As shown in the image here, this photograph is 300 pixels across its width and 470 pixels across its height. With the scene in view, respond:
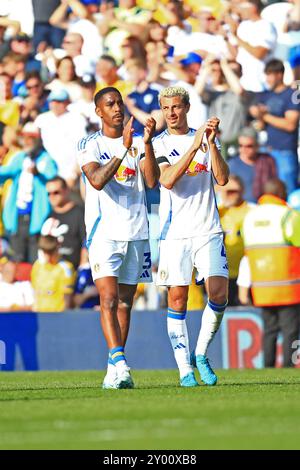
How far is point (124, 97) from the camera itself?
1928 cm

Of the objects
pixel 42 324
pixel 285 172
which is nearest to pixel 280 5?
pixel 285 172

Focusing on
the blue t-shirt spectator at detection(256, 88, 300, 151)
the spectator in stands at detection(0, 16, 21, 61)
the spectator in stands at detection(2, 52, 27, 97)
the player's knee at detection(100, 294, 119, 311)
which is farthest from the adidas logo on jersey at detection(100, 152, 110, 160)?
the spectator in stands at detection(0, 16, 21, 61)

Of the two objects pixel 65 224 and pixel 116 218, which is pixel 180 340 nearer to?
pixel 116 218

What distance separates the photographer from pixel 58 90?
2011 cm

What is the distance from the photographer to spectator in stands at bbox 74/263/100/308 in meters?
17.1

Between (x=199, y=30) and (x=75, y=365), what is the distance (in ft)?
18.8

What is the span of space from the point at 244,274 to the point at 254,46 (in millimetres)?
4311

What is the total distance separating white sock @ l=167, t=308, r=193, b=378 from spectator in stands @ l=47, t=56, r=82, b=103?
9235mm

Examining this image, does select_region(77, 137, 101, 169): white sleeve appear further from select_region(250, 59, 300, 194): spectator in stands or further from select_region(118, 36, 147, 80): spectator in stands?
select_region(118, 36, 147, 80): spectator in stands

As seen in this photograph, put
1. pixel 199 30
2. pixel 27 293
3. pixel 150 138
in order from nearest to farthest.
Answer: pixel 150 138, pixel 27 293, pixel 199 30

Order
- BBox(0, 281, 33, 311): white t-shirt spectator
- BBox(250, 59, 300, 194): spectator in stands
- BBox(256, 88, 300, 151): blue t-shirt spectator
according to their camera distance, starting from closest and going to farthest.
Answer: BBox(250, 59, 300, 194): spectator in stands
BBox(256, 88, 300, 151): blue t-shirt spectator
BBox(0, 281, 33, 311): white t-shirt spectator

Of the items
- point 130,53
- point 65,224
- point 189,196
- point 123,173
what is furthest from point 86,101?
point 189,196

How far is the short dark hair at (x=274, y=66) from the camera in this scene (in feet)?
58.0
